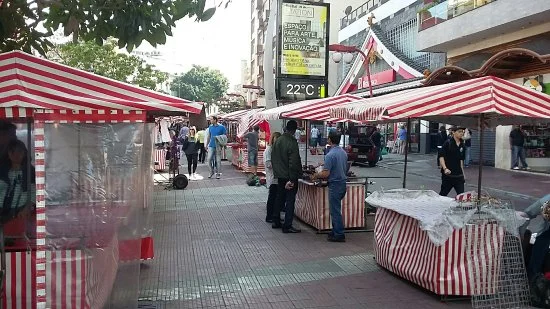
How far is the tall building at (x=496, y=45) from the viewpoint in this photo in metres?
15.1

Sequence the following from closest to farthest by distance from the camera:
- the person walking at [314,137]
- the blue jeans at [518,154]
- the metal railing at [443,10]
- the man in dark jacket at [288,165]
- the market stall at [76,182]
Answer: the market stall at [76,182], the man in dark jacket at [288,165], the blue jeans at [518,154], the metal railing at [443,10], the person walking at [314,137]

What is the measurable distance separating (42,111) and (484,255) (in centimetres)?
437

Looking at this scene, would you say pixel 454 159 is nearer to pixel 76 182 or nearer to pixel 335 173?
pixel 335 173

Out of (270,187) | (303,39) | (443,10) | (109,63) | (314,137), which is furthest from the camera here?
(314,137)

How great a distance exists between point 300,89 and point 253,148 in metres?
2.69

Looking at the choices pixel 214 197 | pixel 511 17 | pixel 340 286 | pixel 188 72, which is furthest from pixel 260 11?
pixel 340 286

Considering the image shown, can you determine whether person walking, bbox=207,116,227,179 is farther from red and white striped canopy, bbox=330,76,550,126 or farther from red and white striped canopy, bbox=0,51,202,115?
red and white striped canopy, bbox=0,51,202,115

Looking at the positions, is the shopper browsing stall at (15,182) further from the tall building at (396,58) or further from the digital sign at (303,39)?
the tall building at (396,58)

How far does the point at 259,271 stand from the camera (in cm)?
659

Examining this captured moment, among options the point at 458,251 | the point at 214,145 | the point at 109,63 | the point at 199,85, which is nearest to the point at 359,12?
the point at 109,63

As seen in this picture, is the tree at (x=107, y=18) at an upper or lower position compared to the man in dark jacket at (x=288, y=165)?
upper

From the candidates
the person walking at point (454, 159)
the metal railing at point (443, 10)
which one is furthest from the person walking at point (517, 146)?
the person walking at point (454, 159)

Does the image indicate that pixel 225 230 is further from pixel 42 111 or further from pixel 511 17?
pixel 511 17

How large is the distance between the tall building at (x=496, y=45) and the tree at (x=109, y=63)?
Answer: 530 inches
